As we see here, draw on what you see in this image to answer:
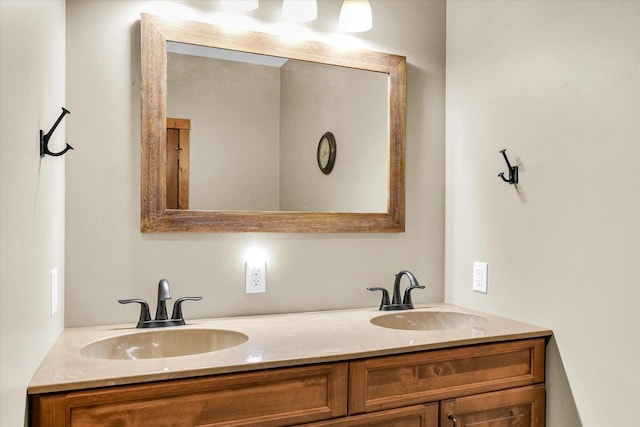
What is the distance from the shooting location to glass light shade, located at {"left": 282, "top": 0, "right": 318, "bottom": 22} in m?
1.90

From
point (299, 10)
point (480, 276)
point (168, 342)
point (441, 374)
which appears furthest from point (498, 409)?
point (299, 10)

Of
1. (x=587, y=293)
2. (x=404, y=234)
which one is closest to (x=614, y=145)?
(x=587, y=293)

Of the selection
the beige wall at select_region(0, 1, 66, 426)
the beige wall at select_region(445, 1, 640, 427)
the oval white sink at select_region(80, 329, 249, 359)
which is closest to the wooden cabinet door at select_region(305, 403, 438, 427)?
the oval white sink at select_region(80, 329, 249, 359)

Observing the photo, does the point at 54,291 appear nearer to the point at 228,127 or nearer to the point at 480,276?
the point at 228,127

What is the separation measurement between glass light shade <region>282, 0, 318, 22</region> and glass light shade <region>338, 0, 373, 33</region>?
120 millimetres

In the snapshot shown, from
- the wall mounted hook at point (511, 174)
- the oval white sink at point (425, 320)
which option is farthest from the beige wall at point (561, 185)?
the oval white sink at point (425, 320)

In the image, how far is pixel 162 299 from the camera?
1.61 m

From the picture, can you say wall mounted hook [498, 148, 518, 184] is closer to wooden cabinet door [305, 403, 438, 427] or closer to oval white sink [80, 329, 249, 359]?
wooden cabinet door [305, 403, 438, 427]

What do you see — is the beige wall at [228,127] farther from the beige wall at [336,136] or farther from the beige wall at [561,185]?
the beige wall at [561,185]

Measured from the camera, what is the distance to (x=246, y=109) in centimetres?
185

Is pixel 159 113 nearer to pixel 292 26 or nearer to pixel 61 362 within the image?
pixel 292 26

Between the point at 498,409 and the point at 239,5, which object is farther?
the point at 239,5

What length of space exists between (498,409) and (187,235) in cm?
122

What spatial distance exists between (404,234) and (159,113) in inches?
43.8
